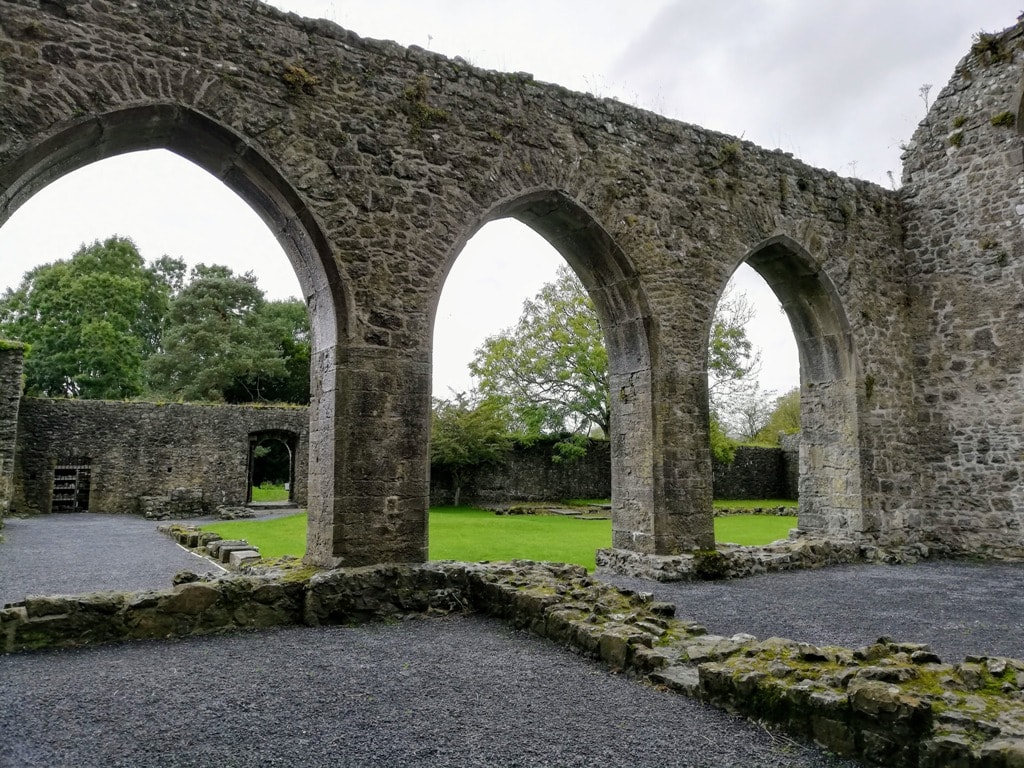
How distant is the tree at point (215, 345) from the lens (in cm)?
3105

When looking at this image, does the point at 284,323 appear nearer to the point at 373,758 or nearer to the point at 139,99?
the point at 139,99

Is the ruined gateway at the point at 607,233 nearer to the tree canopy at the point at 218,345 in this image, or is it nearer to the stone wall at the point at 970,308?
the stone wall at the point at 970,308

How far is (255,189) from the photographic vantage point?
584cm

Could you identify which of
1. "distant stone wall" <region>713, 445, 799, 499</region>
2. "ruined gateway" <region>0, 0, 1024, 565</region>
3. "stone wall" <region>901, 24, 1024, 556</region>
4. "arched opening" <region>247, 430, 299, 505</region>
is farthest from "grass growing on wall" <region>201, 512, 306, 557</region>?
"distant stone wall" <region>713, 445, 799, 499</region>

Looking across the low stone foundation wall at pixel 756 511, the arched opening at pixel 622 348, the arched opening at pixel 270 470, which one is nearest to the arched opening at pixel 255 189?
the arched opening at pixel 622 348

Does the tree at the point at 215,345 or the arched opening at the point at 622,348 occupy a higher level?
the tree at the point at 215,345

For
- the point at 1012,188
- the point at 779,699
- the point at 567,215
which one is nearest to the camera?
the point at 779,699

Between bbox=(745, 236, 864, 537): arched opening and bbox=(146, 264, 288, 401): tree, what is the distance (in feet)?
84.6

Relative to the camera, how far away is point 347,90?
6.11 m

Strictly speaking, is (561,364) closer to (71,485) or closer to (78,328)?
(71,485)

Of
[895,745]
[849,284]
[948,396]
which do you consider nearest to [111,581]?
[895,745]

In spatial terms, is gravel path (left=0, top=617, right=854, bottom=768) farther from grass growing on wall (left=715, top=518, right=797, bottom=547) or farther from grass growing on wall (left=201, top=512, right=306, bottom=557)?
grass growing on wall (left=715, top=518, right=797, bottom=547)

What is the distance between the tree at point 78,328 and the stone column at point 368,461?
102 feet

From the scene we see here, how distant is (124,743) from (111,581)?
560 cm
